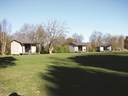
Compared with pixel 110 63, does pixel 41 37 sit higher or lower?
higher

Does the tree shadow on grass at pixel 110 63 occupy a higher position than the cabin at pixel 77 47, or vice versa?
the cabin at pixel 77 47

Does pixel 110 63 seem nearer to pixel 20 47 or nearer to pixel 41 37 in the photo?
pixel 20 47

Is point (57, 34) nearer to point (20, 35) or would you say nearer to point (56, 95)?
point (20, 35)

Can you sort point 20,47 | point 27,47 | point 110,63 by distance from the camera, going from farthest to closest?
point 27,47 → point 20,47 → point 110,63

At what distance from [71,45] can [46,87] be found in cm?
5557

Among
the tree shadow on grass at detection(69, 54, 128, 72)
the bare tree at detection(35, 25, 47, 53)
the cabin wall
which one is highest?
the bare tree at detection(35, 25, 47, 53)

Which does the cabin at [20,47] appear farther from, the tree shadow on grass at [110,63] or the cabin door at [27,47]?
the tree shadow on grass at [110,63]

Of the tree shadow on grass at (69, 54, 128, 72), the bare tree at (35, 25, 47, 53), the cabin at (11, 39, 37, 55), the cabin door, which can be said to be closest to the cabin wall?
the cabin at (11, 39, 37, 55)

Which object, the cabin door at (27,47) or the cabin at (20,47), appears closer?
the cabin at (20,47)

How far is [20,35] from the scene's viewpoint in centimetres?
7794

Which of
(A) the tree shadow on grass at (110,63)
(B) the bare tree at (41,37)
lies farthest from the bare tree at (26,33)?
(A) the tree shadow on grass at (110,63)

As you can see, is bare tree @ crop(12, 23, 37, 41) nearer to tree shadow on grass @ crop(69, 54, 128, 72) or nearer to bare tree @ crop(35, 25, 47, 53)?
bare tree @ crop(35, 25, 47, 53)

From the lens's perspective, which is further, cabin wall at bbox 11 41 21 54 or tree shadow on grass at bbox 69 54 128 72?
cabin wall at bbox 11 41 21 54

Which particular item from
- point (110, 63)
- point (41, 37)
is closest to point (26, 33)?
point (41, 37)
